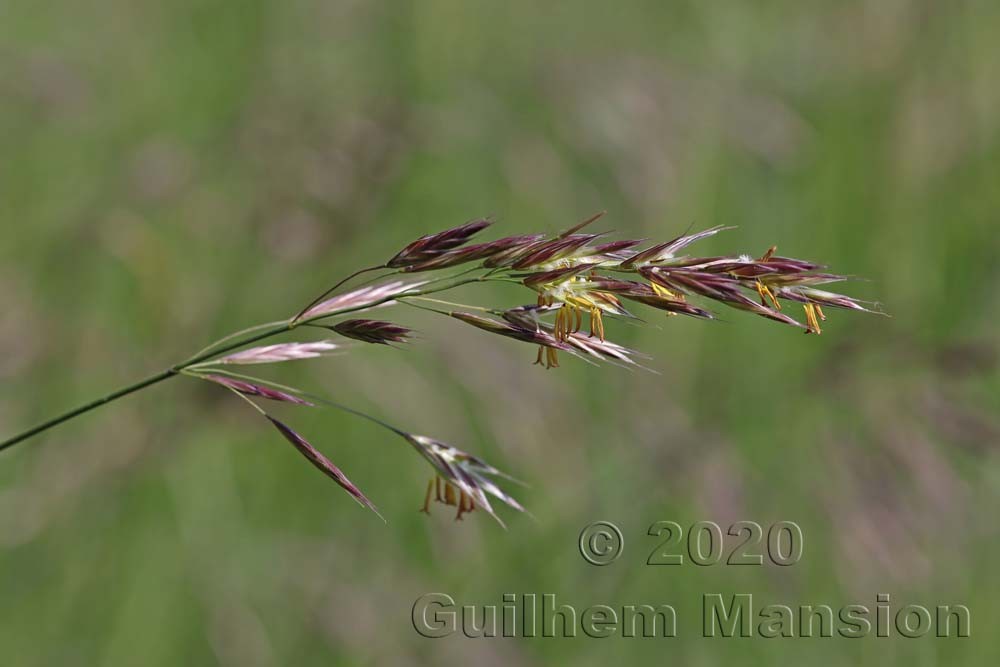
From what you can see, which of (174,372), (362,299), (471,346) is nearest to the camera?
(174,372)

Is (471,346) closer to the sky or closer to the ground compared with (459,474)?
closer to the sky

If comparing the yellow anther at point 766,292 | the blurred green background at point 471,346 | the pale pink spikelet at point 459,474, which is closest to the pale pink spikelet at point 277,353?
the pale pink spikelet at point 459,474

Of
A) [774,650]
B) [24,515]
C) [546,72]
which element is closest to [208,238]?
[24,515]

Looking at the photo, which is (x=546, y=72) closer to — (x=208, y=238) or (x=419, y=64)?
(x=419, y=64)

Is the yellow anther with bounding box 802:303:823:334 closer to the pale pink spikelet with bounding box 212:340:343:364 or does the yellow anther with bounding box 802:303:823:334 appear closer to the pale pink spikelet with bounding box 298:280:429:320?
the pale pink spikelet with bounding box 298:280:429:320

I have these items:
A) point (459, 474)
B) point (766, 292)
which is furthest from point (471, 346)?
point (766, 292)

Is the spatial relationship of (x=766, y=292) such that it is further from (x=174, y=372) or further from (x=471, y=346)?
(x=471, y=346)

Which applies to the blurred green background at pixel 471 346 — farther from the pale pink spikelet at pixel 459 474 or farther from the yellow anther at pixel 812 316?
the yellow anther at pixel 812 316
